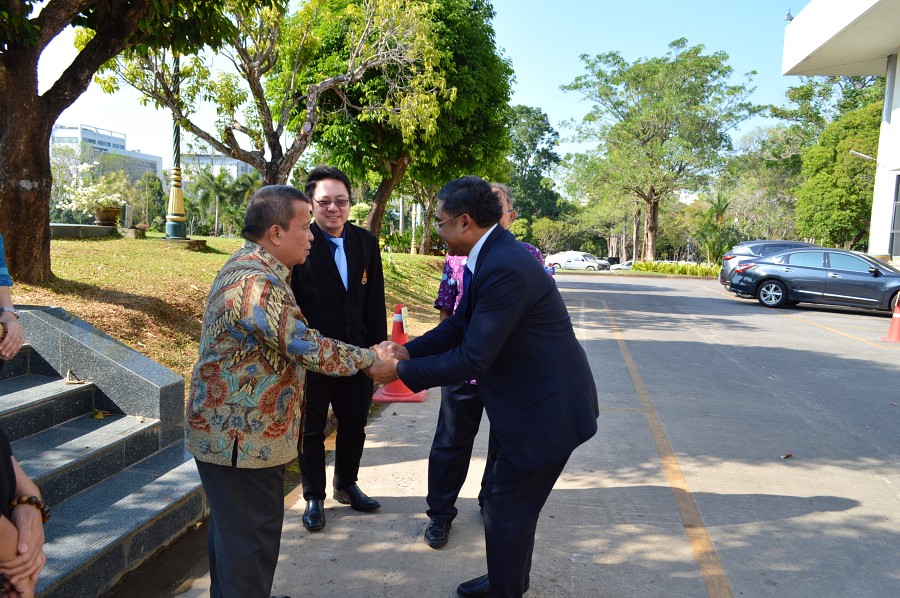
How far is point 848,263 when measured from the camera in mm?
16516

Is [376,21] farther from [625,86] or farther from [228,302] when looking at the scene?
[625,86]

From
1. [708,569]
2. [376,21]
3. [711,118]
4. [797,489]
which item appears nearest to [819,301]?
[376,21]

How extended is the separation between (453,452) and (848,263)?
16.1 metres

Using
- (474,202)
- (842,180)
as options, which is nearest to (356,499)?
(474,202)

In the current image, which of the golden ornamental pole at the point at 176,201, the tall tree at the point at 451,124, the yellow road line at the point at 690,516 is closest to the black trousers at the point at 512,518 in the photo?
the yellow road line at the point at 690,516

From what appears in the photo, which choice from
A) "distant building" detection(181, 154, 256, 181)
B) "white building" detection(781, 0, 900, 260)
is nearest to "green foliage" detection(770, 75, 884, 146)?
"white building" detection(781, 0, 900, 260)

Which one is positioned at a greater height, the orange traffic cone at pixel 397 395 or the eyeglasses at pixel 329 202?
the eyeglasses at pixel 329 202

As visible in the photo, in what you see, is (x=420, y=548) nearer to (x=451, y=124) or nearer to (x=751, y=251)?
(x=451, y=124)

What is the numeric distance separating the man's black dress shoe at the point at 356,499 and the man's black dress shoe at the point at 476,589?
110 centimetres

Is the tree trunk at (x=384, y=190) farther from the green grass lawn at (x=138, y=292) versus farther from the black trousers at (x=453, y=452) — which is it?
the black trousers at (x=453, y=452)

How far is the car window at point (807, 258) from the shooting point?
55.3ft

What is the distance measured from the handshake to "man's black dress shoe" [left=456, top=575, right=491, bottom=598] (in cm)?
107

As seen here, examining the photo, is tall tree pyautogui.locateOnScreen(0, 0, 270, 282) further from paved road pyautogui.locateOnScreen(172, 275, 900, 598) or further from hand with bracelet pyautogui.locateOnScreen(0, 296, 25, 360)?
hand with bracelet pyautogui.locateOnScreen(0, 296, 25, 360)

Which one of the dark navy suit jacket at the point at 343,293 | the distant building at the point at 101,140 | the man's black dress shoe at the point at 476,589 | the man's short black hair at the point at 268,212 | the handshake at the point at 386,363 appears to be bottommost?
the man's black dress shoe at the point at 476,589
